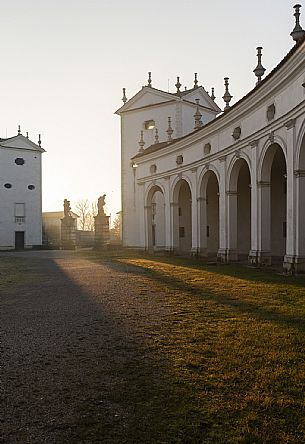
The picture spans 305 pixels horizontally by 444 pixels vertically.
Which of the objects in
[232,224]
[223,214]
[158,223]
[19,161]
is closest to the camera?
[232,224]

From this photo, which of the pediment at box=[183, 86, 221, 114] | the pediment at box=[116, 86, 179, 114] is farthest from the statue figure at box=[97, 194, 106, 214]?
the pediment at box=[183, 86, 221, 114]

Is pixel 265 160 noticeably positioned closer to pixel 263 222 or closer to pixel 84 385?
pixel 263 222

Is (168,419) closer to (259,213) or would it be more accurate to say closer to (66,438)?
(66,438)

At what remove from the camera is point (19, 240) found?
166 ft

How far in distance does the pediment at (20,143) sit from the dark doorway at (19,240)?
31.7ft

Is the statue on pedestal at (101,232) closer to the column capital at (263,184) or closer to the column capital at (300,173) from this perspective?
the column capital at (263,184)

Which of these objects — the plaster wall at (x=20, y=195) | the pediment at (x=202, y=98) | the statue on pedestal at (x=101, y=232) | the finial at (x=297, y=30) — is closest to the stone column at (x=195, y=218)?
the finial at (x=297, y=30)

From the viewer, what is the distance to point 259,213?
18.5m

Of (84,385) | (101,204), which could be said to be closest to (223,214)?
(84,385)

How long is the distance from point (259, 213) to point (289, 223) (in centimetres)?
291

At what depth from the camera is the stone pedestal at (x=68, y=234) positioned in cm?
4450

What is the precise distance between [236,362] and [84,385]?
1.83 metres

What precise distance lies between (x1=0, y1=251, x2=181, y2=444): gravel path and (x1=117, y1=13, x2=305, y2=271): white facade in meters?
8.55

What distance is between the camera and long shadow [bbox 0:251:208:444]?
3.71m
